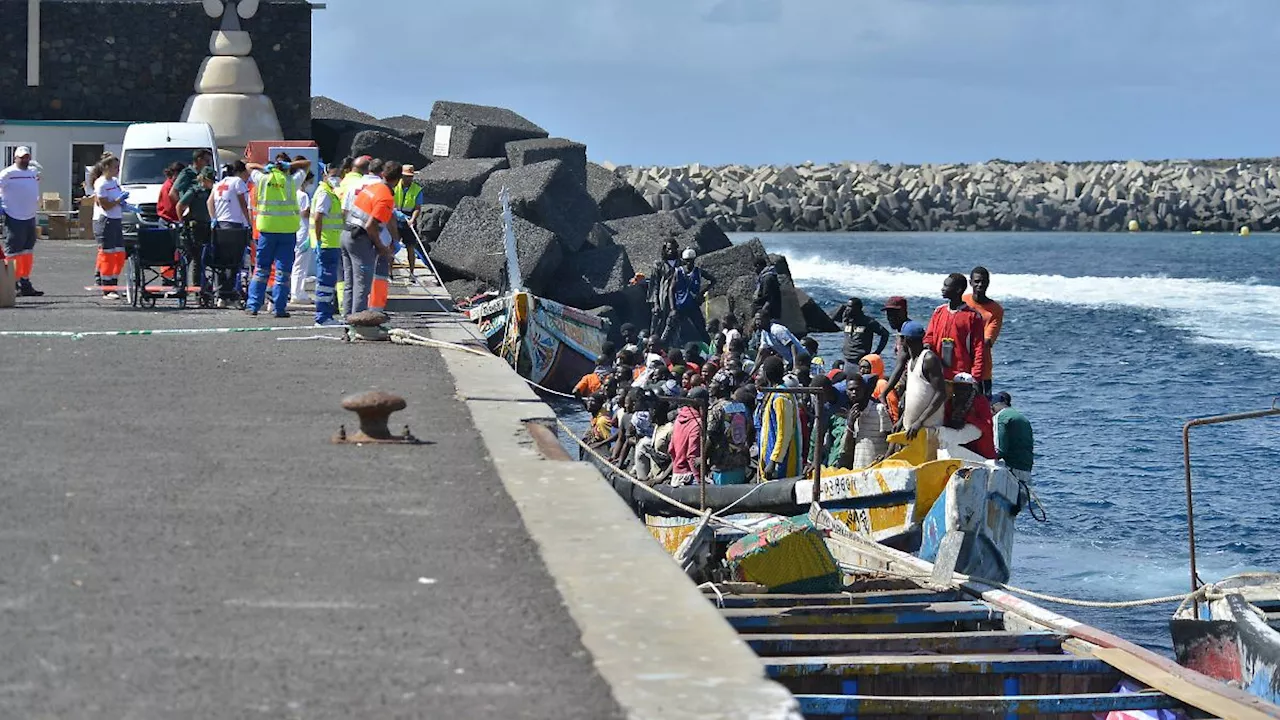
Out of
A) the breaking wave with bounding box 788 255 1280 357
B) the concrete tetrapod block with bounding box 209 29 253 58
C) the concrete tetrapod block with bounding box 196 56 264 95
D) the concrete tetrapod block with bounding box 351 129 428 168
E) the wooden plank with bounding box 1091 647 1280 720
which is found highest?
the concrete tetrapod block with bounding box 209 29 253 58

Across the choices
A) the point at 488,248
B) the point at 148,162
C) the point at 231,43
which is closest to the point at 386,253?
the point at 148,162

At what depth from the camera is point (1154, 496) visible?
23.3 meters

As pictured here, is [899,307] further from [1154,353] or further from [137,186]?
[1154,353]

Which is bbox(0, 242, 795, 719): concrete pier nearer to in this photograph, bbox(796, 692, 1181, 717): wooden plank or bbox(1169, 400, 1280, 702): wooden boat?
bbox(796, 692, 1181, 717): wooden plank

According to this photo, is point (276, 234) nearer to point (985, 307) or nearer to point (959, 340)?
point (985, 307)

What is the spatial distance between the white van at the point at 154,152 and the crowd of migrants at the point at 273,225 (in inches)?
230

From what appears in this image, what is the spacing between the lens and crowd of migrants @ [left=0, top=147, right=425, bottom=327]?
1623 cm

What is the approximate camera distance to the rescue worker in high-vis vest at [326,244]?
1673 cm

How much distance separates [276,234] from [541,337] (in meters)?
7.18

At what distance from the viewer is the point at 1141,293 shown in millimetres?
72312

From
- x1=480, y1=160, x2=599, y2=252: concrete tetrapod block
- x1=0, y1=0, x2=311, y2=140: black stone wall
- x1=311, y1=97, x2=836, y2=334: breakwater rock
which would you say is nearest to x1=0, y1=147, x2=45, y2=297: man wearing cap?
x1=311, y1=97, x2=836, y2=334: breakwater rock

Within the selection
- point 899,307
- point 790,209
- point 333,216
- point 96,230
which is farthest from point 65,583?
point 790,209

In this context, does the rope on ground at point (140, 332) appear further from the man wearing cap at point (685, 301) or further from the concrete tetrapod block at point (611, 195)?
the concrete tetrapod block at point (611, 195)

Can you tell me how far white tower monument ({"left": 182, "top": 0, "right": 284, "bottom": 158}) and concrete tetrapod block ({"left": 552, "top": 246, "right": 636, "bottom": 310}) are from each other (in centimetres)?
844
